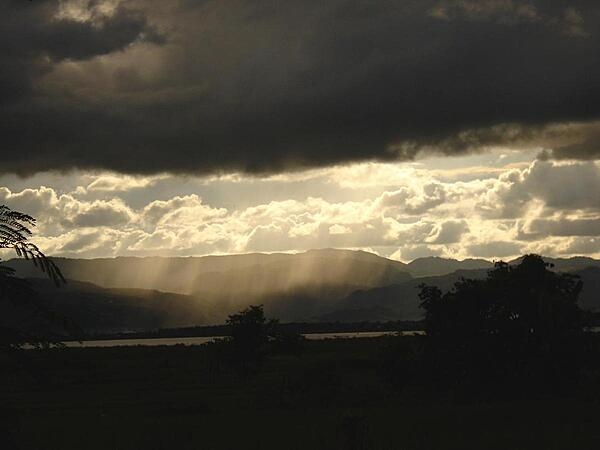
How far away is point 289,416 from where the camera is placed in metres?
54.0

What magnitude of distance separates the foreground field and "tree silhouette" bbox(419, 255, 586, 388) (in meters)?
3.34

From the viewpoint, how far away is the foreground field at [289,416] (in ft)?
128

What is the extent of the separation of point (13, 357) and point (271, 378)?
280ft

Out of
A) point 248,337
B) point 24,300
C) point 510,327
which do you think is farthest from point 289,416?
point 24,300

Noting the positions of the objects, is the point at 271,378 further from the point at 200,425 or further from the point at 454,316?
the point at 200,425

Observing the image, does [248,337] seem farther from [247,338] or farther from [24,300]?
[24,300]

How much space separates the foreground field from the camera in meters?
39.1

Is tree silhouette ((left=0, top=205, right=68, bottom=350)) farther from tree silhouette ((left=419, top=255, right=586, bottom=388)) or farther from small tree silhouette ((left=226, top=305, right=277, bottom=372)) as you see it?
small tree silhouette ((left=226, top=305, right=277, bottom=372))

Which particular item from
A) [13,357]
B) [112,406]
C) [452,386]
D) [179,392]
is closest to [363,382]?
[452,386]

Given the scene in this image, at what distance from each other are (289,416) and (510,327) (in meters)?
24.7

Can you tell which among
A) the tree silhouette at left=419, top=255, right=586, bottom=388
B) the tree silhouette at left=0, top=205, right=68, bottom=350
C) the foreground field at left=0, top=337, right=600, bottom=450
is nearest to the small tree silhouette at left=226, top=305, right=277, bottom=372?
the foreground field at left=0, top=337, right=600, bottom=450

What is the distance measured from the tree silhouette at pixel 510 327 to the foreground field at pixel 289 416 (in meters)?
3.34

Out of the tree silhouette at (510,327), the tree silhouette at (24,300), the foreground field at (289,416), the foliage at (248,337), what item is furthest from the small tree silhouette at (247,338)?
the tree silhouette at (24,300)

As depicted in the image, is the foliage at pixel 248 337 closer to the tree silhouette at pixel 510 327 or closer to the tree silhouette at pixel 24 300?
the tree silhouette at pixel 510 327
